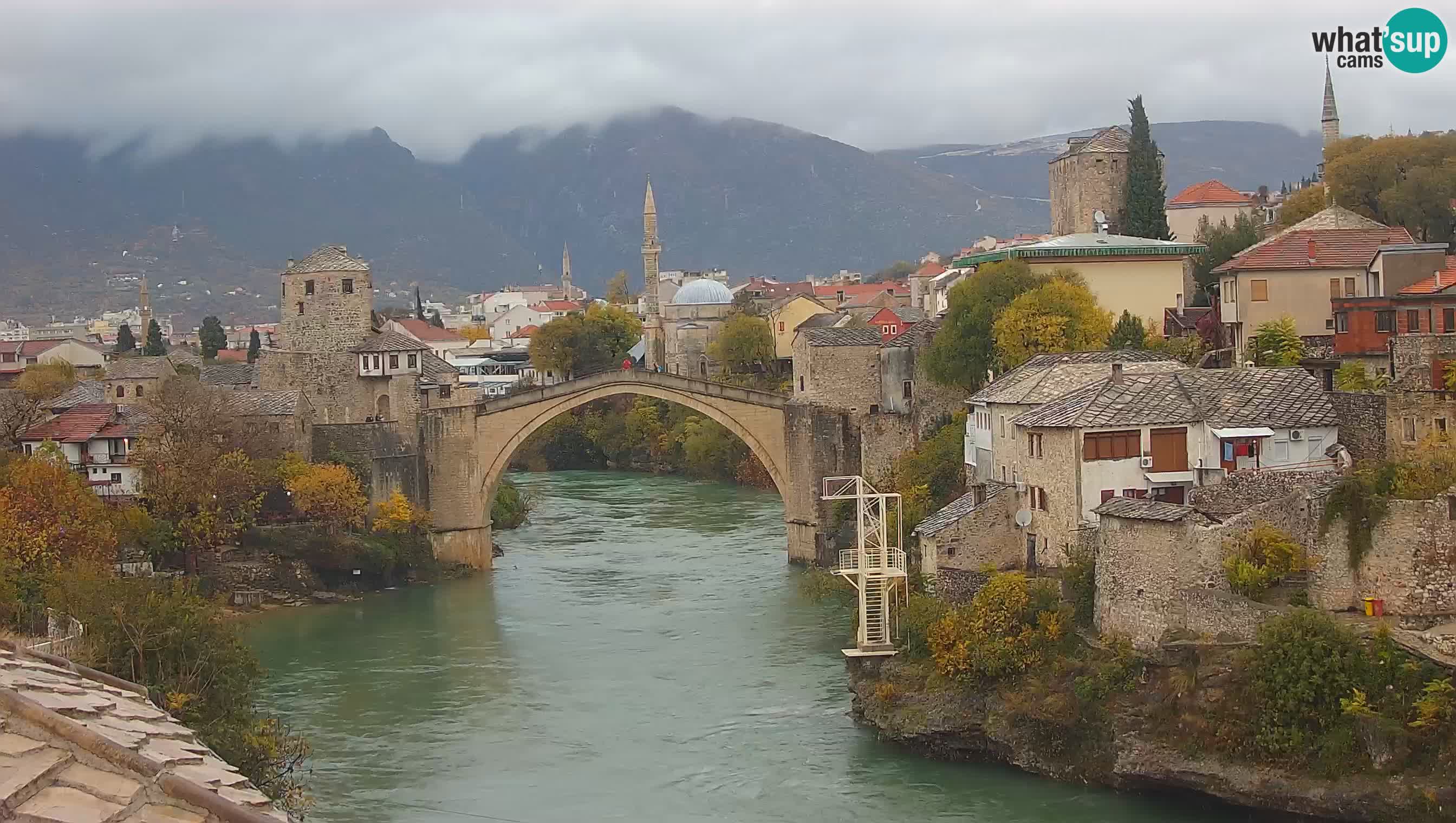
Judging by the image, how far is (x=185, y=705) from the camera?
23781 mm

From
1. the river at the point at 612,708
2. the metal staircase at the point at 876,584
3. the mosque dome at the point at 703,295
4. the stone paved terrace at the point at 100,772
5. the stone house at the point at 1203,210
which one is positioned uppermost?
the stone house at the point at 1203,210

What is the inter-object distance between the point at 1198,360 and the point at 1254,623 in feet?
51.6

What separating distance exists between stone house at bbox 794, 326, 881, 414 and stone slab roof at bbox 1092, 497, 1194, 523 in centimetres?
2236

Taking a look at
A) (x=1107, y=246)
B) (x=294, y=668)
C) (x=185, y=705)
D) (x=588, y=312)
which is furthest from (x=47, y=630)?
(x=588, y=312)

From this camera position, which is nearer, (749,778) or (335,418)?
(749,778)

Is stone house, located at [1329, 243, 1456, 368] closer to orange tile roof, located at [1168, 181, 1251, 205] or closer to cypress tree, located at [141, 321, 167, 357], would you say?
orange tile roof, located at [1168, 181, 1251, 205]

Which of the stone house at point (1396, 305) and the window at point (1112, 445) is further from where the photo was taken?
the stone house at point (1396, 305)

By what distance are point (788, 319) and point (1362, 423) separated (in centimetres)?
5134

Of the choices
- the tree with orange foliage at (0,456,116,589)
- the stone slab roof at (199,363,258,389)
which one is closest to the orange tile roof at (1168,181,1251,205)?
the stone slab roof at (199,363,258,389)

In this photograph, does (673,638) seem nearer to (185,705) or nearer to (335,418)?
(185,705)

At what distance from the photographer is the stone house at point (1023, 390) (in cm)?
3359

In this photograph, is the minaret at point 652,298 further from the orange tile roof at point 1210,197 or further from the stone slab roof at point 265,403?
the stone slab roof at point 265,403

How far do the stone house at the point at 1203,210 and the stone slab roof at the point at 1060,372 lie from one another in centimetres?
3155

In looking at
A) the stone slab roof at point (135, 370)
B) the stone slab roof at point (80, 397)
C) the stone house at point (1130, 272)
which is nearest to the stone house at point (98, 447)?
the stone slab roof at point (80, 397)
